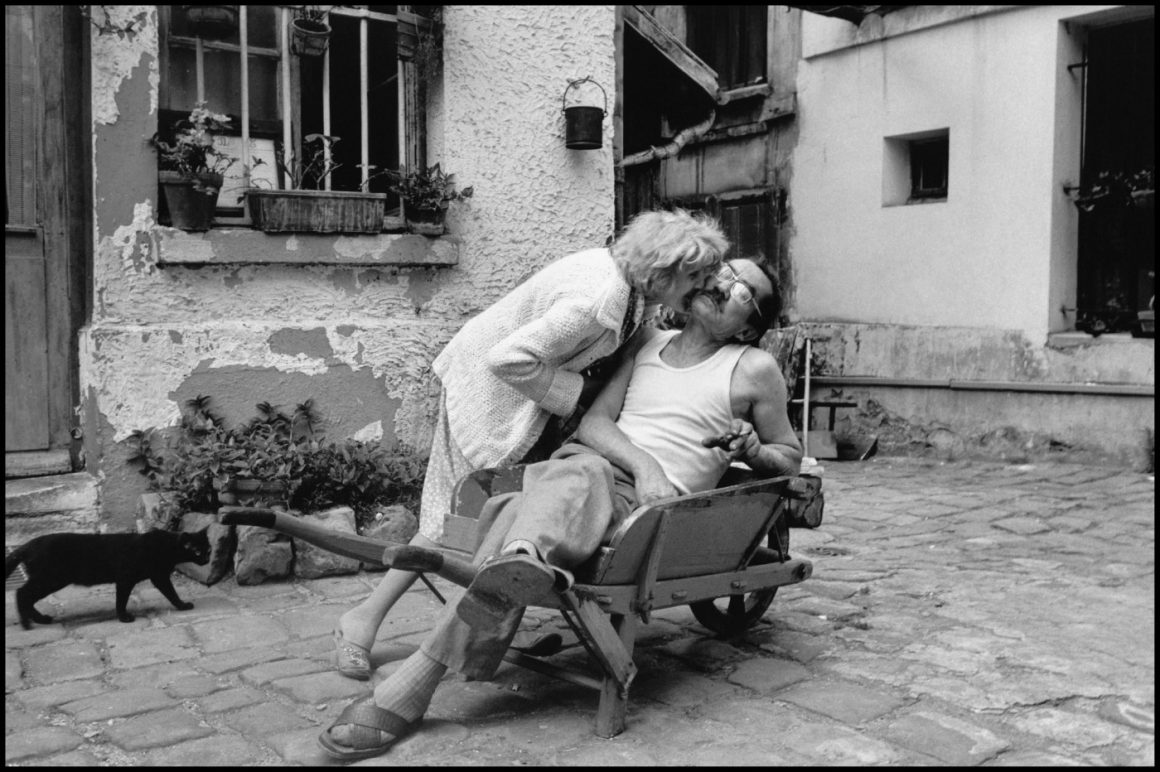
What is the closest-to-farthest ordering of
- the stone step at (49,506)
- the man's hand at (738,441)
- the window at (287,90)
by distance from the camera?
the man's hand at (738,441)
the stone step at (49,506)
the window at (287,90)

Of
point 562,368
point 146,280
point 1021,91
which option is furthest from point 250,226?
point 1021,91

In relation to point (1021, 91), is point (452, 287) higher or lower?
lower

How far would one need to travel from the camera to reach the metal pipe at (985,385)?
7887 mm

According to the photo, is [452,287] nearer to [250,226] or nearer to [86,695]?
[250,226]

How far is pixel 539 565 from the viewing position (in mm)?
2615

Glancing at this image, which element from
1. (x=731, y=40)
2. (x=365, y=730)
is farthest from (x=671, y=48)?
(x=365, y=730)

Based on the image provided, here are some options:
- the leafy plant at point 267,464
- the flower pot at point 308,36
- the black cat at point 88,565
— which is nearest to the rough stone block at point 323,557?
the leafy plant at point 267,464

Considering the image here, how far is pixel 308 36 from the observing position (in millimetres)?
5441

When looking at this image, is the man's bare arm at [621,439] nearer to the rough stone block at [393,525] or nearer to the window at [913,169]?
the rough stone block at [393,525]

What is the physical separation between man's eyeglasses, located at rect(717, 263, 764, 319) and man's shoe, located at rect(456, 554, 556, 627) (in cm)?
112

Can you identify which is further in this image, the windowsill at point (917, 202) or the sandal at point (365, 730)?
the windowsill at point (917, 202)

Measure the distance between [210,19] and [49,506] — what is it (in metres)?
2.40

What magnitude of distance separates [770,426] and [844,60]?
7.10 meters

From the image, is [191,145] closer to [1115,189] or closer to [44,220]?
[44,220]
